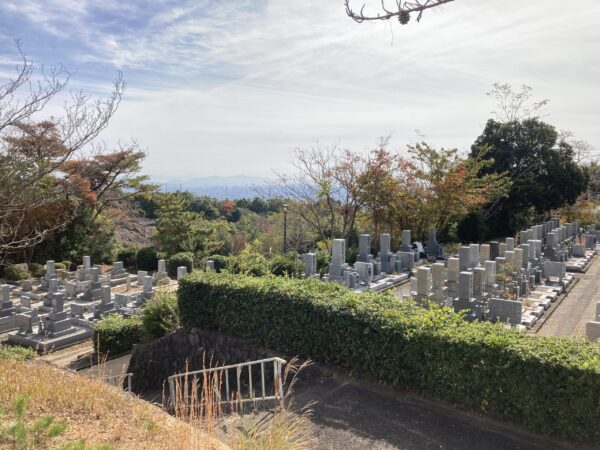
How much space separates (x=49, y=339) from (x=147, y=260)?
11.1m

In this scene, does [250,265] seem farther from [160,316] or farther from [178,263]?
[178,263]

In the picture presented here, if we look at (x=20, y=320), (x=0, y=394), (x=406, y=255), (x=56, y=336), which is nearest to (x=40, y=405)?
(x=0, y=394)

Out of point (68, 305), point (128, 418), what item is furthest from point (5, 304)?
point (128, 418)

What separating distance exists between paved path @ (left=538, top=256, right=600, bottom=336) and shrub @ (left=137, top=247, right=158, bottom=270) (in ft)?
60.1

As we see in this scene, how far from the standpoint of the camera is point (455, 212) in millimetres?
22266

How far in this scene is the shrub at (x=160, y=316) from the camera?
1007 cm

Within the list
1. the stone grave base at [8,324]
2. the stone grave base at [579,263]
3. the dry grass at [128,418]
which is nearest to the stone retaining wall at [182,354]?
the dry grass at [128,418]

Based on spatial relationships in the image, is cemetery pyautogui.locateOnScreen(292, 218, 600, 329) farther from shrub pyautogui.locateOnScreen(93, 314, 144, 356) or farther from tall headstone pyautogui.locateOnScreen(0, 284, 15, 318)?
tall headstone pyautogui.locateOnScreen(0, 284, 15, 318)

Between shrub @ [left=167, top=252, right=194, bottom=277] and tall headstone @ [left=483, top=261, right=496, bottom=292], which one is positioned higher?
tall headstone @ [left=483, top=261, right=496, bottom=292]

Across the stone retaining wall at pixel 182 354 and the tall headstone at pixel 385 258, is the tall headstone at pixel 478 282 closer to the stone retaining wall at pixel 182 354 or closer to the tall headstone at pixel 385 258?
the tall headstone at pixel 385 258

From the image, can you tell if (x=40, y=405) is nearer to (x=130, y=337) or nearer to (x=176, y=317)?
(x=176, y=317)

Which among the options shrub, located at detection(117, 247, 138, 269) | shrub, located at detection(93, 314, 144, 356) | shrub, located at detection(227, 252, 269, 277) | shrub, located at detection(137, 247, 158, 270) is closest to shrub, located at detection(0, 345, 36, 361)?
shrub, located at detection(93, 314, 144, 356)

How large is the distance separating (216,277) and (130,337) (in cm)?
368

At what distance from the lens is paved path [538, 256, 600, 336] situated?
10434 millimetres
